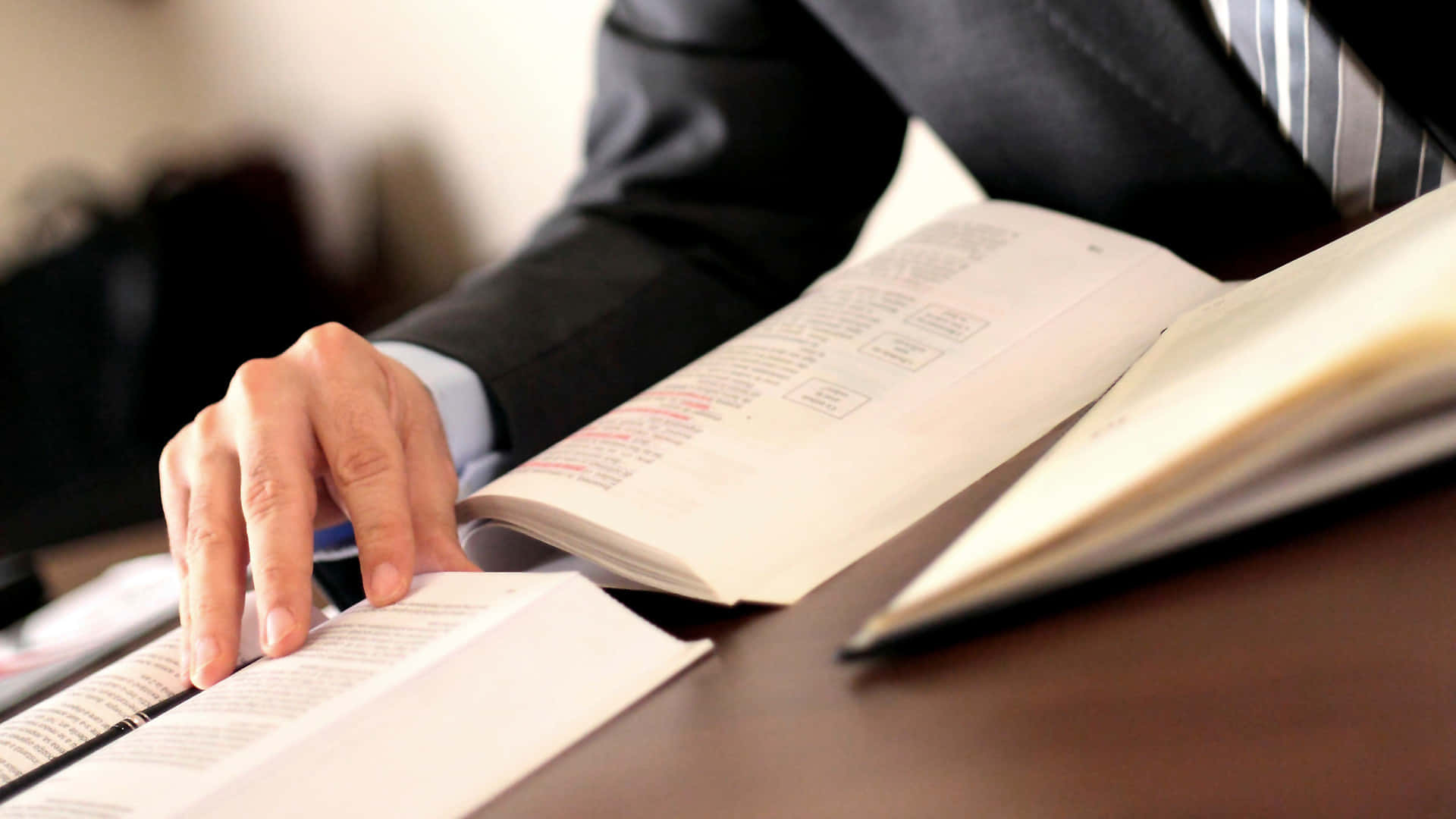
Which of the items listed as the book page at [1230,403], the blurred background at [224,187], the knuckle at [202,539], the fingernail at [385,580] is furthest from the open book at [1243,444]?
the blurred background at [224,187]

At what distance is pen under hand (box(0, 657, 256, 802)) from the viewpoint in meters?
0.39

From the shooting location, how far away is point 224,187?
2.18 metres

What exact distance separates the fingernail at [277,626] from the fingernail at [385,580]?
32mm

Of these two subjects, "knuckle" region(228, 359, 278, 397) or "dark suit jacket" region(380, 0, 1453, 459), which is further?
"dark suit jacket" region(380, 0, 1453, 459)

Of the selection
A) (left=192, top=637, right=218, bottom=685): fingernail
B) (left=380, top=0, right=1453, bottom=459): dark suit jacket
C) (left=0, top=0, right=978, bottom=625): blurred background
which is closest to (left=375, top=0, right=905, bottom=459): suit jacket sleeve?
(left=380, top=0, right=1453, bottom=459): dark suit jacket

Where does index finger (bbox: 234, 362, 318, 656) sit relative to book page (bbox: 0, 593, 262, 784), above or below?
above

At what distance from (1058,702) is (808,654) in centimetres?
8

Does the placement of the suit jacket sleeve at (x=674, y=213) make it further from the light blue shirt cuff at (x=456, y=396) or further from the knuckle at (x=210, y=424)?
the knuckle at (x=210, y=424)

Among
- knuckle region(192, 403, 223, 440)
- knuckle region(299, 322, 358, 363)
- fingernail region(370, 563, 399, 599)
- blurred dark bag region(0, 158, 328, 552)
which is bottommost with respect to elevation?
blurred dark bag region(0, 158, 328, 552)

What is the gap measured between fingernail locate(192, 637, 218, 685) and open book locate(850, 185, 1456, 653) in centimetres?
26

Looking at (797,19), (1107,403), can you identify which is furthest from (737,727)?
(797,19)

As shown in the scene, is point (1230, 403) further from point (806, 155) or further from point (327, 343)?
point (806, 155)

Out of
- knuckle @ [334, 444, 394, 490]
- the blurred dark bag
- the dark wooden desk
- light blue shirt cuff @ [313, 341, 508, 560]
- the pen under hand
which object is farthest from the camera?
the blurred dark bag

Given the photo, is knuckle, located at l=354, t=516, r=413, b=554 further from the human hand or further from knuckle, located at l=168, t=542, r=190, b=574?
knuckle, located at l=168, t=542, r=190, b=574
